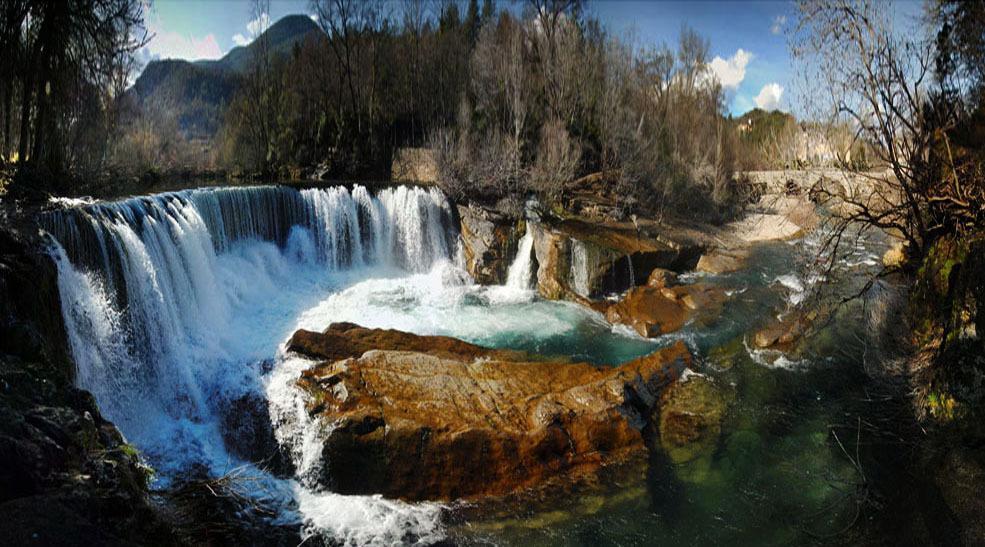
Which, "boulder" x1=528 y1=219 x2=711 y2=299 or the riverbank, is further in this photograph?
"boulder" x1=528 y1=219 x2=711 y2=299

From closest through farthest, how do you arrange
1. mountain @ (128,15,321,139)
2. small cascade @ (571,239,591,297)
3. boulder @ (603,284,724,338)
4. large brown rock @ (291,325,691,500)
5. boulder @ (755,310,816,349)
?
large brown rock @ (291,325,691,500) → boulder @ (755,310,816,349) → boulder @ (603,284,724,338) → small cascade @ (571,239,591,297) → mountain @ (128,15,321,139)

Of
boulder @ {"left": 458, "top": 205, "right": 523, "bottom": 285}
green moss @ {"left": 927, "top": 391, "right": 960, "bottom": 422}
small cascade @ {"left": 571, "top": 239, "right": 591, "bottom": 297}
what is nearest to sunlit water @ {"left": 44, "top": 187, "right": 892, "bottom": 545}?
boulder @ {"left": 458, "top": 205, "right": 523, "bottom": 285}

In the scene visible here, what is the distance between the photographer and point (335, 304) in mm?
13562

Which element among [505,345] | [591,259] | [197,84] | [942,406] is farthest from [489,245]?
[197,84]

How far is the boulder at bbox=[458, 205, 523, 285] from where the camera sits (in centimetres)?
1655

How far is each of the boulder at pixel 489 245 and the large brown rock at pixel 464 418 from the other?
24.7 ft

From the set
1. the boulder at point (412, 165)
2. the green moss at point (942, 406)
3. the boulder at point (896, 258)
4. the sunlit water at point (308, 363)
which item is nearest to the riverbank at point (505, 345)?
the sunlit water at point (308, 363)

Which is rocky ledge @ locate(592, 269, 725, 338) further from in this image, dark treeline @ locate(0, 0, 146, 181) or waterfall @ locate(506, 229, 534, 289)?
dark treeline @ locate(0, 0, 146, 181)

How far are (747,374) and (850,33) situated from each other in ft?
18.8

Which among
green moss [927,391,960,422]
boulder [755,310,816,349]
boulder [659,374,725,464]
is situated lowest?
boulder [659,374,725,464]

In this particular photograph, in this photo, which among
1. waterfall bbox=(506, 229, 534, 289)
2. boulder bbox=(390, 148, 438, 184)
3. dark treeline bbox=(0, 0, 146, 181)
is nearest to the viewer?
dark treeline bbox=(0, 0, 146, 181)

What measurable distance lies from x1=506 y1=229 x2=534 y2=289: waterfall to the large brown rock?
23.7ft

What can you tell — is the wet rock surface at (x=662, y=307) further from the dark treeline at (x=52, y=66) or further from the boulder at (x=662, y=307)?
the dark treeline at (x=52, y=66)

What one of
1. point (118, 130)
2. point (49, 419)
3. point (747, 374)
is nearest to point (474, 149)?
point (118, 130)
